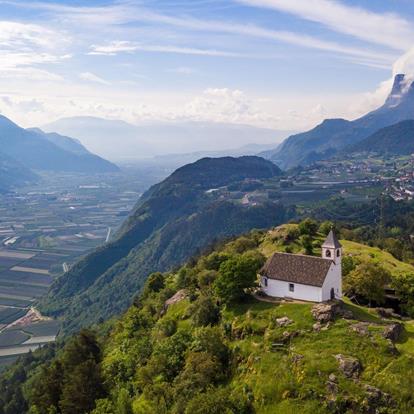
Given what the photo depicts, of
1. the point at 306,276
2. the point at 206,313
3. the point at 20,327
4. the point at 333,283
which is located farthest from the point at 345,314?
the point at 20,327

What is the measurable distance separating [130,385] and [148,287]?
100.0 feet

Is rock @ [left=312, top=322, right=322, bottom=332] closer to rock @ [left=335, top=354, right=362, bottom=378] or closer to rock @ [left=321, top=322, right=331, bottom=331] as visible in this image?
rock @ [left=321, top=322, right=331, bottom=331]

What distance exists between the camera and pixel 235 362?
45.8m

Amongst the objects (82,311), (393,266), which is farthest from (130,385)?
(82,311)

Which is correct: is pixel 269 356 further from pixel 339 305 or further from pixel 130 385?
pixel 130 385

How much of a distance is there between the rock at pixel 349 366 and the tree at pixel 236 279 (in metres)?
14.8

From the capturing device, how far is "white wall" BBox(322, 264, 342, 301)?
50256 mm

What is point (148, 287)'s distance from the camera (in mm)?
83250

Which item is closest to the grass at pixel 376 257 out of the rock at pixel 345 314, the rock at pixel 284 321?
the rock at pixel 345 314

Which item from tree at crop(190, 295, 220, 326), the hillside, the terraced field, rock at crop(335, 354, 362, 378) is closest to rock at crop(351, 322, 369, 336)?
the hillside

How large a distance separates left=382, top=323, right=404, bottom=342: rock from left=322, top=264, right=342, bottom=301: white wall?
303 inches

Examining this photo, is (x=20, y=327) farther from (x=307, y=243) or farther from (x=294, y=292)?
(x=294, y=292)

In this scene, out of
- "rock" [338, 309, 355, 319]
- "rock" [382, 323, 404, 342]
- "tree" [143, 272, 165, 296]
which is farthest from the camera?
"tree" [143, 272, 165, 296]

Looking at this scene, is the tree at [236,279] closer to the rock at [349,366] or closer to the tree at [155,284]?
the rock at [349,366]
